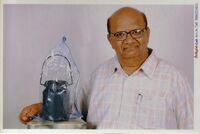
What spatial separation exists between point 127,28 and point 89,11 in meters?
0.16

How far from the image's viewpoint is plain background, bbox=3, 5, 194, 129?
1.53 metres

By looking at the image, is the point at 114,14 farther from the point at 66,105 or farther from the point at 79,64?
the point at 66,105

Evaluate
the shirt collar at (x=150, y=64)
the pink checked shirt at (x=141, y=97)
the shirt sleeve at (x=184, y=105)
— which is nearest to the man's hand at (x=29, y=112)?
the pink checked shirt at (x=141, y=97)

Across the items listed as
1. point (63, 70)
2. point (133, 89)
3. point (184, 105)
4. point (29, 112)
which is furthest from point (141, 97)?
point (29, 112)

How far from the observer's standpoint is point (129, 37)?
4.98 ft

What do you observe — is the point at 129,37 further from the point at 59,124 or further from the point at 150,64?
the point at 59,124

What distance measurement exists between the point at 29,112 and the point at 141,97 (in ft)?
1.44

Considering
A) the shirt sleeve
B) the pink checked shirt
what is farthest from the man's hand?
the shirt sleeve

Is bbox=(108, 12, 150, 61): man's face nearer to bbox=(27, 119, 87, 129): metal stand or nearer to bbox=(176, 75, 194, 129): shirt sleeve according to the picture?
bbox=(176, 75, 194, 129): shirt sleeve

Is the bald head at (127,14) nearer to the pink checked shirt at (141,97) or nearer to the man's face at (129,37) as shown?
the man's face at (129,37)

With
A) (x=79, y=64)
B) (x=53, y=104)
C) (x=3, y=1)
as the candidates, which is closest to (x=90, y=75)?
(x=79, y=64)

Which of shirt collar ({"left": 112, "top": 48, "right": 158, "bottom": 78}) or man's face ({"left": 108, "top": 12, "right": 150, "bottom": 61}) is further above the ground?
man's face ({"left": 108, "top": 12, "right": 150, "bottom": 61})

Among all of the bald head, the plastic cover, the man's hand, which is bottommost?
the man's hand

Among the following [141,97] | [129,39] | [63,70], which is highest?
[129,39]
